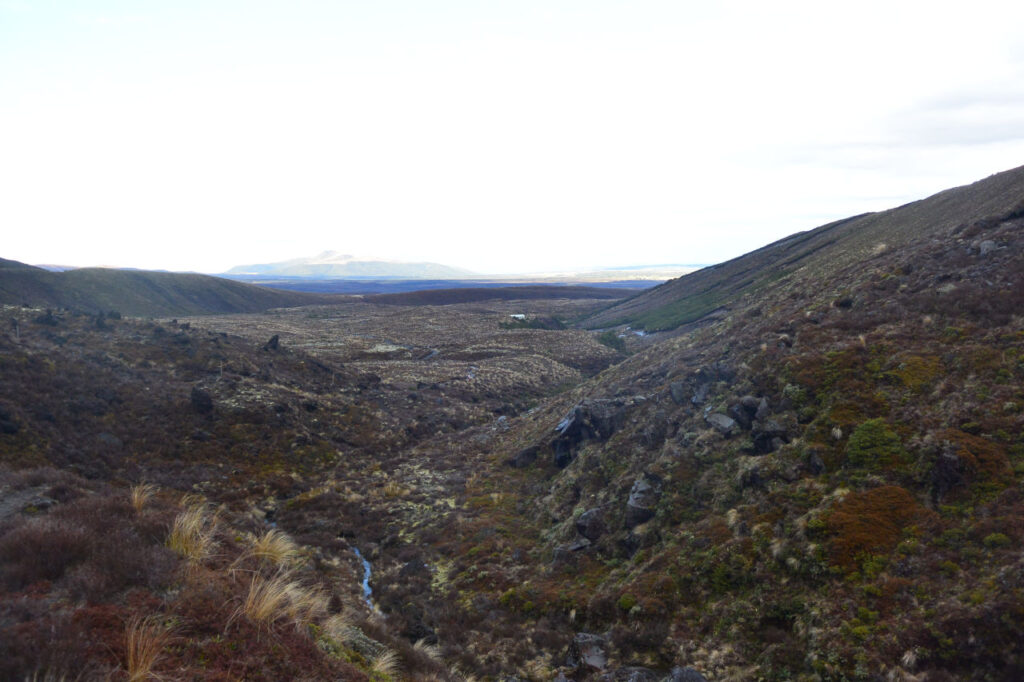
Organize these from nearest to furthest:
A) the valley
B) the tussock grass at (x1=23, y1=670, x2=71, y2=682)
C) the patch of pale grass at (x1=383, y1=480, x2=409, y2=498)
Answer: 1. the tussock grass at (x1=23, y1=670, x2=71, y2=682)
2. the valley
3. the patch of pale grass at (x1=383, y1=480, x2=409, y2=498)

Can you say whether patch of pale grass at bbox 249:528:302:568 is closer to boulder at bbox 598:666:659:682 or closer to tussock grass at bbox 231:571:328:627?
tussock grass at bbox 231:571:328:627

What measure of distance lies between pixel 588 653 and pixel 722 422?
911 centimetres

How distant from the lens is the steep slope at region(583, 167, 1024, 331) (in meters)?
40.4

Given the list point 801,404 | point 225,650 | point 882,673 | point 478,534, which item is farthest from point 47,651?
point 801,404

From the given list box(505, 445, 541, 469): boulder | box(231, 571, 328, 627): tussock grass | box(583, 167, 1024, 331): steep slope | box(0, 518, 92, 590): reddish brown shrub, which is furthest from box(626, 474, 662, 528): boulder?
box(583, 167, 1024, 331): steep slope

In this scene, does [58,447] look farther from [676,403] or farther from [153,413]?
[676,403]

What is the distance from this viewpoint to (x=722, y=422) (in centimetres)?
1670

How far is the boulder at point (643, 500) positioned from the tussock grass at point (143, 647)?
12217mm

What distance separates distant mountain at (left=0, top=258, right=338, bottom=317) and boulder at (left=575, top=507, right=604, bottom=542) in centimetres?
9673

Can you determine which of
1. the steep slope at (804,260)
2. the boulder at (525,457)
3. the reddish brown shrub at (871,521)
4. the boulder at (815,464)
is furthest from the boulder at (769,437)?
the steep slope at (804,260)

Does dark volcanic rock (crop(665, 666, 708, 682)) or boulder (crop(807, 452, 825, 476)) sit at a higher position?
boulder (crop(807, 452, 825, 476))

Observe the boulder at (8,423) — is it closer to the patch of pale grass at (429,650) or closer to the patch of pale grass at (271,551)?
the patch of pale grass at (271,551)

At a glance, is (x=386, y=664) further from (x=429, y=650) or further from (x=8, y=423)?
(x=8, y=423)

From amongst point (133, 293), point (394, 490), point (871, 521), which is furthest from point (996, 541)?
point (133, 293)
